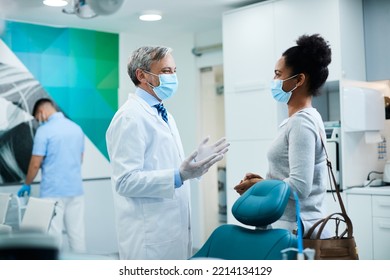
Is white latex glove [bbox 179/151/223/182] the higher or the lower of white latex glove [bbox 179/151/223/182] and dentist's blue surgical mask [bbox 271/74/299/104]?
the lower

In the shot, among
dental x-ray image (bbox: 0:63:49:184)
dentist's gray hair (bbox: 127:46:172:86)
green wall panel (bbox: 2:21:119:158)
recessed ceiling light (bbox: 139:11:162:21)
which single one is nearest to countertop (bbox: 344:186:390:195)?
dentist's gray hair (bbox: 127:46:172:86)

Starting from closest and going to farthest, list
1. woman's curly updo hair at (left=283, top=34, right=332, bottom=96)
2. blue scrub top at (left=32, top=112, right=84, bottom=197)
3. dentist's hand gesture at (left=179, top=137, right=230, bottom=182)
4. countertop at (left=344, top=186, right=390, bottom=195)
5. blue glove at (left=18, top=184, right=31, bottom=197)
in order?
dentist's hand gesture at (left=179, top=137, right=230, bottom=182)
woman's curly updo hair at (left=283, top=34, right=332, bottom=96)
countertop at (left=344, top=186, right=390, bottom=195)
blue scrub top at (left=32, top=112, right=84, bottom=197)
blue glove at (left=18, top=184, right=31, bottom=197)

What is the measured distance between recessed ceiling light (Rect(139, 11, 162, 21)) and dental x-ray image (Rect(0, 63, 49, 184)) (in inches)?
50.2

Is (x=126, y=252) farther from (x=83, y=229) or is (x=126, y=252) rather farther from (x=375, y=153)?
(x=83, y=229)

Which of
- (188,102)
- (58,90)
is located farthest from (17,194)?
(188,102)

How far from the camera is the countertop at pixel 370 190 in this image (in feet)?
8.42

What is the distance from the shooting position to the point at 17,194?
3.56m

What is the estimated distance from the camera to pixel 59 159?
346cm

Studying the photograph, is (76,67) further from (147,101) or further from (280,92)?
(280,92)

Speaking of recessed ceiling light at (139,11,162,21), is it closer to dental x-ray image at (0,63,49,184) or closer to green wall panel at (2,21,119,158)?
green wall panel at (2,21,119,158)

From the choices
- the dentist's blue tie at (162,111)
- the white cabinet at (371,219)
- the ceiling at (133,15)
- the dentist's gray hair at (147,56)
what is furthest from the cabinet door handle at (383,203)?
the ceiling at (133,15)

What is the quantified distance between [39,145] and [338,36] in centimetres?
218

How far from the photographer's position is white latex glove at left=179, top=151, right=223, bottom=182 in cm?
177

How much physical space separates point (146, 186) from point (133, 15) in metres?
1.52
